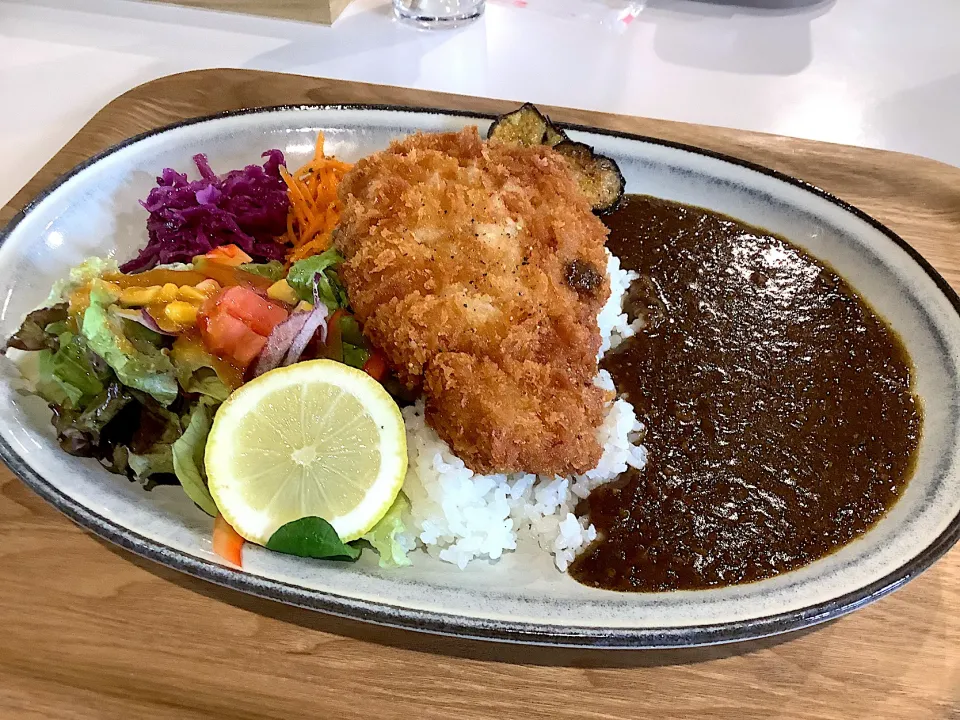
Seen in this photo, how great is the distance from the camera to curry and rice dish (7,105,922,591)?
5.11 feet

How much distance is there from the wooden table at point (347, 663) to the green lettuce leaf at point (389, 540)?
6.3 inches

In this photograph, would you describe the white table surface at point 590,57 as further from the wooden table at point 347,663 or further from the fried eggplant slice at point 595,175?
the wooden table at point 347,663

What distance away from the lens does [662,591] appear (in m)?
1.57

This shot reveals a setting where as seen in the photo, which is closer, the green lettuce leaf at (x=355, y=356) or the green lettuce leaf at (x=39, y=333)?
the green lettuce leaf at (x=39, y=333)

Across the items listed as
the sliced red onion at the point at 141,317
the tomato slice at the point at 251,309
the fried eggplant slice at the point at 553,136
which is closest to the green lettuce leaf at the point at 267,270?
the tomato slice at the point at 251,309

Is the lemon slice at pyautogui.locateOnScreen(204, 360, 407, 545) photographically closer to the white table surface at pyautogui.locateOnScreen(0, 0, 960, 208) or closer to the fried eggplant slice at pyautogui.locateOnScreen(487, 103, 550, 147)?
the fried eggplant slice at pyautogui.locateOnScreen(487, 103, 550, 147)

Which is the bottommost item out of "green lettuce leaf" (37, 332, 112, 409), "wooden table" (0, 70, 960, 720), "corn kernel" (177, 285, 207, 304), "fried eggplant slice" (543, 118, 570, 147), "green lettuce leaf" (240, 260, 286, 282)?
"wooden table" (0, 70, 960, 720)

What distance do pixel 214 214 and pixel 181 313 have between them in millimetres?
569

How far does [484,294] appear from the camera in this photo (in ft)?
5.76

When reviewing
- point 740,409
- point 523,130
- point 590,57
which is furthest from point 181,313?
point 590,57

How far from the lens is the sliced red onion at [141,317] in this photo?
5.61 ft

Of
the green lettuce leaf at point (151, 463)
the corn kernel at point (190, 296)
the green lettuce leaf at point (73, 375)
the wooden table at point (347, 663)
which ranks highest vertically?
the corn kernel at point (190, 296)

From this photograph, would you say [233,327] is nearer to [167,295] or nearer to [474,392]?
[167,295]

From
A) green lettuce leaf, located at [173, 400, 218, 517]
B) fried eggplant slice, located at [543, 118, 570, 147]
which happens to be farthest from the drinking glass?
green lettuce leaf, located at [173, 400, 218, 517]
